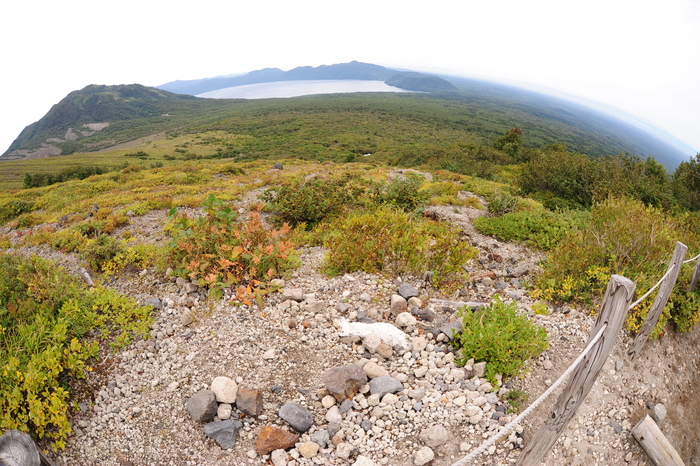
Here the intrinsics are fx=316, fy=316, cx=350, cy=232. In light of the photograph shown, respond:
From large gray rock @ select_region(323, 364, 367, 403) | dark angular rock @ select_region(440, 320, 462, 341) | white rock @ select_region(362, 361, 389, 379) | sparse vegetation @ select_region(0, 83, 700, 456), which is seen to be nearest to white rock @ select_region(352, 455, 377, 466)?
large gray rock @ select_region(323, 364, 367, 403)

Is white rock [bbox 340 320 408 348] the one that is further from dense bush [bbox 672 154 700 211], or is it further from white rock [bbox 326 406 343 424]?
dense bush [bbox 672 154 700 211]

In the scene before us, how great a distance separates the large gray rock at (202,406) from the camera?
11.6 ft

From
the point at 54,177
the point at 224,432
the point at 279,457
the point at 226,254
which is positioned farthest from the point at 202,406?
the point at 54,177

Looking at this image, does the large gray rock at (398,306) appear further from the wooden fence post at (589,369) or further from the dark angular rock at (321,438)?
the wooden fence post at (589,369)

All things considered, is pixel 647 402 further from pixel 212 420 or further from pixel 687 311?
pixel 212 420

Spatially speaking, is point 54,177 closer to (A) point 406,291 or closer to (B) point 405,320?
(A) point 406,291

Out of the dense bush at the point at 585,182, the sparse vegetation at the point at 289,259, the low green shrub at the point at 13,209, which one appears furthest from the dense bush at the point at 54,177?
the dense bush at the point at 585,182

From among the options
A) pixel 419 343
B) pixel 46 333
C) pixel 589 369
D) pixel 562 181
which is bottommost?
pixel 419 343

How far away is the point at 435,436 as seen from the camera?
3.36m

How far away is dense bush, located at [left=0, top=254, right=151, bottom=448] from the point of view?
3.13 metres

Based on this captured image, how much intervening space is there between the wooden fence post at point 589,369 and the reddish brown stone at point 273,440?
92.4 inches

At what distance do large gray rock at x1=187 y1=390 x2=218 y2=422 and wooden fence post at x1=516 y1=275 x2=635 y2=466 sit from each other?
332cm

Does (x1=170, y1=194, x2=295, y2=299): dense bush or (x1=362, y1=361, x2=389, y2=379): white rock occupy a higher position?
(x1=170, y1=194, x2=295, y2=299): dense bush

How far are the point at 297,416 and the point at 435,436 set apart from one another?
152 centimetres
